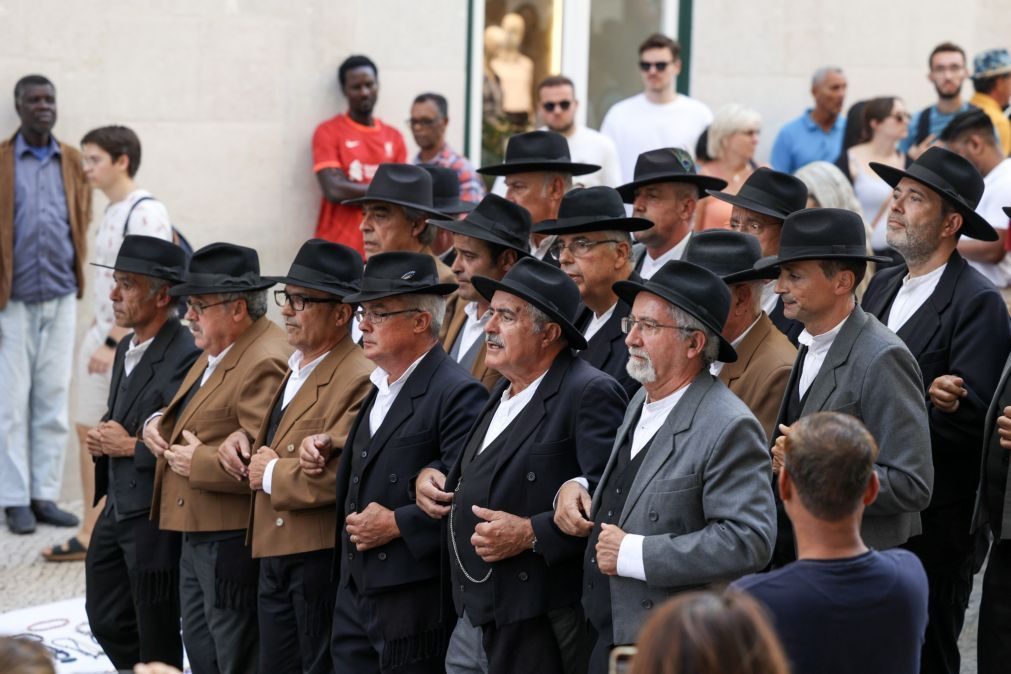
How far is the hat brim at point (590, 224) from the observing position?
6.25 meters

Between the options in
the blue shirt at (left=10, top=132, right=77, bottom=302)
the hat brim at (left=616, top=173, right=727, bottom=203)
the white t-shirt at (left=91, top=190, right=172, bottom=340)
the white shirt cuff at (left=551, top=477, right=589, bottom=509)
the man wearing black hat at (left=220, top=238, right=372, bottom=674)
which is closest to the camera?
the white shirt cuff at (left=551, top=477, right=589, bottom=509)

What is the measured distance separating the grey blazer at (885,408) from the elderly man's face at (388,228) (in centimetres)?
284

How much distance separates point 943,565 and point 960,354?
843mm

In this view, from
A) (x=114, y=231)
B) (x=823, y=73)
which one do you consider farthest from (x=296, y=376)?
(x=823, y=73)

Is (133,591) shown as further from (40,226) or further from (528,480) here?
(40,226)

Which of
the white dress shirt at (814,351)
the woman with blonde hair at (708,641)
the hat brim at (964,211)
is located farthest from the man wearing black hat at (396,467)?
the woman with blonde hair at (708,641)

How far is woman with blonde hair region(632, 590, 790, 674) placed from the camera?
263cm

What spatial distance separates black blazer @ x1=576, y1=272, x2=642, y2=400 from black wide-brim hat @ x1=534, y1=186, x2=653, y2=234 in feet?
0.79

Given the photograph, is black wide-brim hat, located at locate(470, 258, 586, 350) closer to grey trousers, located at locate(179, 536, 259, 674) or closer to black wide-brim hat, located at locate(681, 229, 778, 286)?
black wide-brim hat, located at locate(681, 229, 778, 286)

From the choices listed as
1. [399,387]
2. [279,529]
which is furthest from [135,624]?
[399,387]

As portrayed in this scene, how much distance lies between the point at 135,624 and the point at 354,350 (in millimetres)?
2005

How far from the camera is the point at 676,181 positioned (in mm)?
7027

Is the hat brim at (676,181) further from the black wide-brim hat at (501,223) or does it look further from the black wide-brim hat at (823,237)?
the black wide-brim hat at (823,237)

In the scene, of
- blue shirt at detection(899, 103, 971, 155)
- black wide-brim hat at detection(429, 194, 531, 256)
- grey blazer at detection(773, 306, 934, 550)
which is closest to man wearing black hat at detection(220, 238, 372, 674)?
black wide-brim hat at detection(429, 194, 531, 256)
